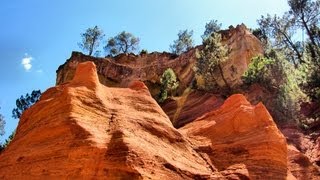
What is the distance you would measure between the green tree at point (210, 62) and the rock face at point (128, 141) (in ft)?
72.3

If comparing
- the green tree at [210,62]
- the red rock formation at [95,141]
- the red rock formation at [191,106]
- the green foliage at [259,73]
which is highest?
the green tree at [210,62]

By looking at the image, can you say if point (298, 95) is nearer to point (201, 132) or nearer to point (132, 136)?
point (201, 132)

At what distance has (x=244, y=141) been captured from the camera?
22.4 m

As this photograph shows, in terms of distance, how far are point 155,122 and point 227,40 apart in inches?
1418

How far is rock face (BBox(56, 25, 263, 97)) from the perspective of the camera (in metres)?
50.8

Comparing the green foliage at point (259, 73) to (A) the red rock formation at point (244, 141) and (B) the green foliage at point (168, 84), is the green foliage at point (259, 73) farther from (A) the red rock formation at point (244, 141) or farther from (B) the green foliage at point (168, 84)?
(A) the red rock formation at point (244, 141)

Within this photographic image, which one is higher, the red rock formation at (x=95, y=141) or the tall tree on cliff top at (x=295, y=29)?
the tall tree on cliff top at (x=295, y=29)

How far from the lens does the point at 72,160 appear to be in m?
16.6

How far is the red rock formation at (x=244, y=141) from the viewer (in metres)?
21.4

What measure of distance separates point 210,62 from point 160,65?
15599mm

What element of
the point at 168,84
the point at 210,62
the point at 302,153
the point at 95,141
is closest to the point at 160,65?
the point at 168,84

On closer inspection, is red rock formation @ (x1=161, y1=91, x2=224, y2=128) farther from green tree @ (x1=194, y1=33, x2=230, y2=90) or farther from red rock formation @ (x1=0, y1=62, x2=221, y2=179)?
red rock formation @ (x1=0, y1=62, x2=221, y2=179)

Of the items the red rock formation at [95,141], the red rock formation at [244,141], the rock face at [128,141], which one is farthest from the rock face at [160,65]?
the red rock formation at [95,141]

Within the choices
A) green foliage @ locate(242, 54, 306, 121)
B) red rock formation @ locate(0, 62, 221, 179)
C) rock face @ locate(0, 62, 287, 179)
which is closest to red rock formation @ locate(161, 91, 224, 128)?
green foliage @ locate(242, 54, 306, 121)
